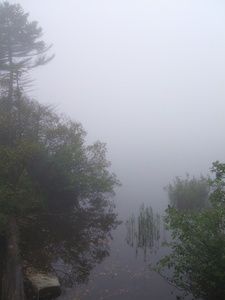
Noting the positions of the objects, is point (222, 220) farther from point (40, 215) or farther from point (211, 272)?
point (40, 215)

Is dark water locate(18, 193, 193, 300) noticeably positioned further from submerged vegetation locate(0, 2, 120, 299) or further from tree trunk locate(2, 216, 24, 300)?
tree trunk locate(2, 216, 24, 300)

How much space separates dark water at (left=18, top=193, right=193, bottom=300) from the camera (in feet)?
23.9

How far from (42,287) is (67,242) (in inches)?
136

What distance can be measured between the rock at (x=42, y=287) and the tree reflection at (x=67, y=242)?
68 centimetres

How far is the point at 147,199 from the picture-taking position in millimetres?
17141


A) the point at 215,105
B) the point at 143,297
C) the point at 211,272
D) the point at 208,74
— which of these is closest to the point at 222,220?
the point at 211,272

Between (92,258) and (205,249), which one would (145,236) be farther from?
(205,249)

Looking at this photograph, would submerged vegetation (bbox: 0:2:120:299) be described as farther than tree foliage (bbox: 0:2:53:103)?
No

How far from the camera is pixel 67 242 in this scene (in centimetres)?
1011

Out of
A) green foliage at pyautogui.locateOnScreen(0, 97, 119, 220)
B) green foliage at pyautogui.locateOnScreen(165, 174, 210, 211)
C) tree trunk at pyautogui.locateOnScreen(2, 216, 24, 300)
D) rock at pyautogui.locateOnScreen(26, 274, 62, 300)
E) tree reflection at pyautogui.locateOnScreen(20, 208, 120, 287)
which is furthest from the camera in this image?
green foliage at pyautogui.locateOnScreen(165, 174, 210, 211)

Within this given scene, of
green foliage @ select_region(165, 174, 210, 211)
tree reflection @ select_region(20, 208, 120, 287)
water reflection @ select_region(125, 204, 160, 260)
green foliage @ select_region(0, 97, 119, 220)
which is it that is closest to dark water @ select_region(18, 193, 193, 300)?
tree reflection @ select_region(20, 208, 120, 287)

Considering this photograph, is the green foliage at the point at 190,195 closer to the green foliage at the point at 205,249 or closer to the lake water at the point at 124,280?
the lake water at the point at 124,280

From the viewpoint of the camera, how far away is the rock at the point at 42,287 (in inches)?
259

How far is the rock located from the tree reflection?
675mm
